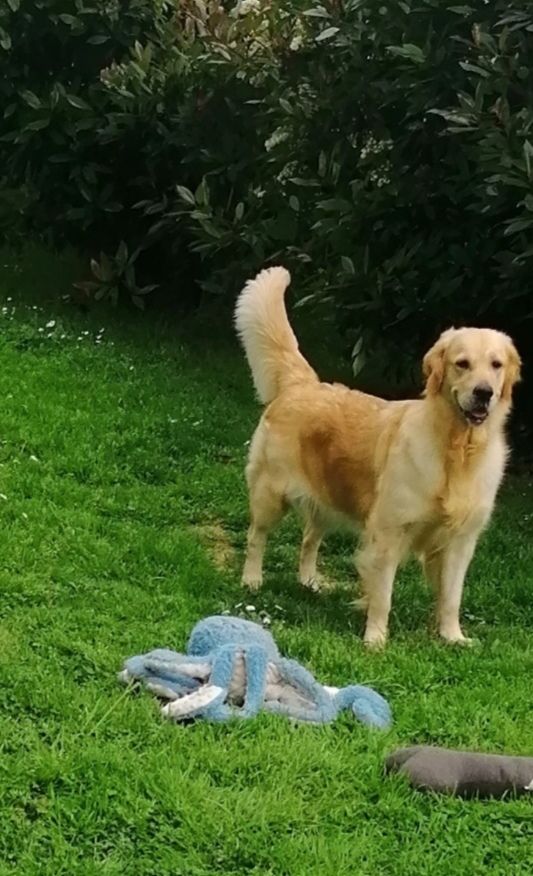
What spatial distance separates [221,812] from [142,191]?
23.7ft

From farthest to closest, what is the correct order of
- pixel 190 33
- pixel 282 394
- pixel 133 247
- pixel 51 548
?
1. pixel 133 247
2. pixel 190 33
3. pixel 282 394
4. pixel 51 548

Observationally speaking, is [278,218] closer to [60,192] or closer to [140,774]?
A: [60,192]

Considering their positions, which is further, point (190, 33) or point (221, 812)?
point (190, 33)

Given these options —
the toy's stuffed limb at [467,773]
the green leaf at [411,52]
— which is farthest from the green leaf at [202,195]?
the toy's stuffed limb at [467,773]

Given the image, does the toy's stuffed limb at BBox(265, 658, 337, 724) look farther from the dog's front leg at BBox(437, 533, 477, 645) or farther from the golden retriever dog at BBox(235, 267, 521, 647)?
the dog's front leg at BBox(437, 533, 477, 645)

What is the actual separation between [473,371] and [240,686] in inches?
61.7

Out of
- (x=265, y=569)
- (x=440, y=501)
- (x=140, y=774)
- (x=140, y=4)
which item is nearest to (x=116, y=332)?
(x=140, y=4)

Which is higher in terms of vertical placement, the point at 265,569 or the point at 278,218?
the point at 278,218

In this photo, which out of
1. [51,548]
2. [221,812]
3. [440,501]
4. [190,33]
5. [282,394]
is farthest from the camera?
[190,33]

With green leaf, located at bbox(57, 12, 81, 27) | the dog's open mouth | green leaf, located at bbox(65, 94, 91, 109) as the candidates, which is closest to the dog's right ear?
the dog's open mouth

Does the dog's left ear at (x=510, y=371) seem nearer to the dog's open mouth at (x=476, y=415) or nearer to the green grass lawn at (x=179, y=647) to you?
the dog's open mouth at (x=476, y=415)

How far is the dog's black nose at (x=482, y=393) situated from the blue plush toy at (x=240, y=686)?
4.01 ft

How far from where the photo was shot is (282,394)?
5.70 meters

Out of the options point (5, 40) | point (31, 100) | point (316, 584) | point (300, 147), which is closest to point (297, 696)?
point (316, 584)
